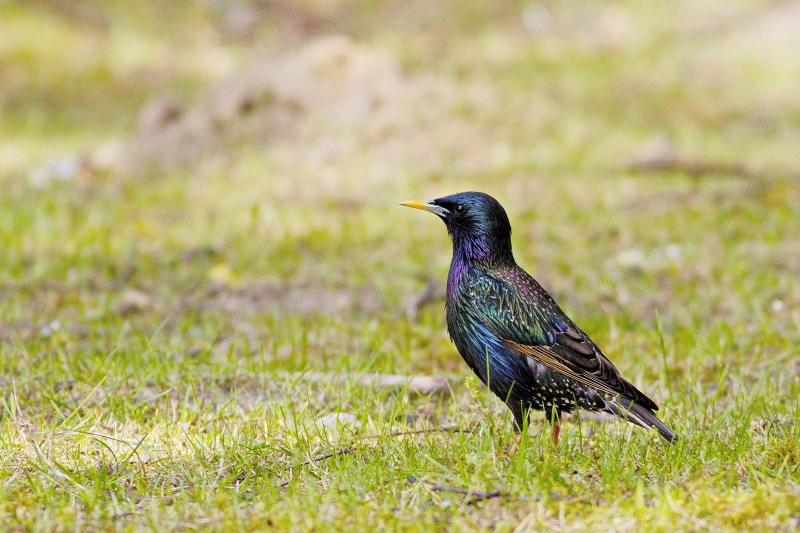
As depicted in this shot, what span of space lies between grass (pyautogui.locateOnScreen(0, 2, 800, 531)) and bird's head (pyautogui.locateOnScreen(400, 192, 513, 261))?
511 millimetres

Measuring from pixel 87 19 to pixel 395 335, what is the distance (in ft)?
32.1

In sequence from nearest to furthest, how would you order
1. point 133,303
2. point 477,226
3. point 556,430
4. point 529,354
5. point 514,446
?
point 514,446 → point 556,430 → point 529,354 → point 477,226 → point 133,303

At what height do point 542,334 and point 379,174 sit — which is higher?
point 379,174

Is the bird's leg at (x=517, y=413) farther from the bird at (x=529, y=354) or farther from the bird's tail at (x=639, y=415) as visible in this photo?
the bird's tail at (x=639, y=415)

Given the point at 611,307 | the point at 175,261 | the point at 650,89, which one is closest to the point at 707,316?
the point at 611,307

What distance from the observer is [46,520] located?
110 inches

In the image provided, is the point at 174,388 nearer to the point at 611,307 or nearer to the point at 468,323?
the point at 468,323

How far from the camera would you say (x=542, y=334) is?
351cm

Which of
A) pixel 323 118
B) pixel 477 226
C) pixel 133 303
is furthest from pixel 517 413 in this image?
pixel 323 118

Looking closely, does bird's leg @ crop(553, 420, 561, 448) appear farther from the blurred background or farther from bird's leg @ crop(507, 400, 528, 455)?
the blurred background

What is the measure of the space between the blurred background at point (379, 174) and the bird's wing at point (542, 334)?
3.48 ft

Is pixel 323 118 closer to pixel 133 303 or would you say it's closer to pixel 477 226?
pixel 133 303

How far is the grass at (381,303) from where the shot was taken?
2.96 metres

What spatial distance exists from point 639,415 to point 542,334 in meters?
0.44
